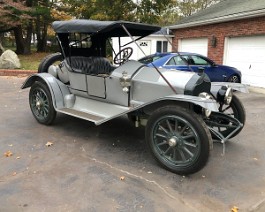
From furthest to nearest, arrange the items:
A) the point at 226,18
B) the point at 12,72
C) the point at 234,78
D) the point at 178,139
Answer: the point at 12,72 → the point at 226,18 → the point at 234,78 → the point at 178,139

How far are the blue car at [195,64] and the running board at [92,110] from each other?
391cm

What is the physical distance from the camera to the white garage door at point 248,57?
33.4 ft

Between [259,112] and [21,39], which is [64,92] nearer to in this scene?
[259,112]

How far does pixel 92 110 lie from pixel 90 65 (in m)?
1.08

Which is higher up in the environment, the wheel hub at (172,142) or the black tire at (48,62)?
the black tire at (48,62)

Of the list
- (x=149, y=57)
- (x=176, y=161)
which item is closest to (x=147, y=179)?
(x=176, y=161)

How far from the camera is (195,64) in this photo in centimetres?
931

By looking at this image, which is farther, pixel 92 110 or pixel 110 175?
pixel 92 110

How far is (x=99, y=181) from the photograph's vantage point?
336 centimetres

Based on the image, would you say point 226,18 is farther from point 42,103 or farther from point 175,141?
point 175,141

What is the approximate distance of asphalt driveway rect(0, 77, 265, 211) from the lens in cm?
294

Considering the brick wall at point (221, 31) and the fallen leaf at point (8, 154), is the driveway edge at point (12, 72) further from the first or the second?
the fallen leaf at point (8, 154)

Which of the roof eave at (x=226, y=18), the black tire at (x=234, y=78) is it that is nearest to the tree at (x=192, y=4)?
the roof eave at (x=226, y=18)

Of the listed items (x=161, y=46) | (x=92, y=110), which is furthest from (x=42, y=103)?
(x=161, y=46)
